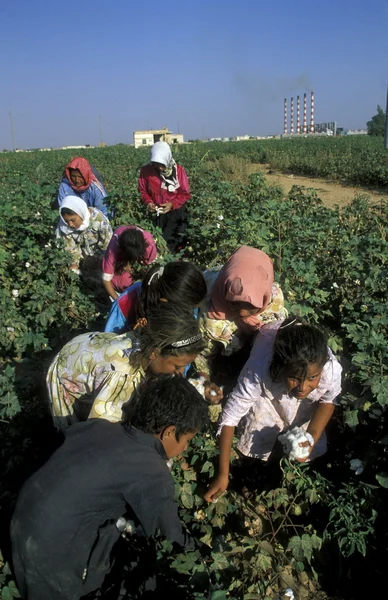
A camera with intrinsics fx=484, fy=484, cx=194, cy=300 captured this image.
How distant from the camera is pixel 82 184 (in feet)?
15.4

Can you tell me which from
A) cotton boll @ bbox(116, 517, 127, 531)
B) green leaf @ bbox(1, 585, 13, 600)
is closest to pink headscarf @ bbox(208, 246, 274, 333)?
cotton boll @ bbox(116, 517, 127, 531)

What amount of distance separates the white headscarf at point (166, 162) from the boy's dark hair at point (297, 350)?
3.15m

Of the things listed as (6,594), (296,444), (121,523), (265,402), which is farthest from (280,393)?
(6,594)

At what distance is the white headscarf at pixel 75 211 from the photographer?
400cm

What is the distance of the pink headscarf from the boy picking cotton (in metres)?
0.98

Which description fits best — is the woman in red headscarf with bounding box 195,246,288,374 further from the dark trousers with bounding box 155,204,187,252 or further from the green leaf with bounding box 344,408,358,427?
the dark trousers with bounding box 155,204,187,252

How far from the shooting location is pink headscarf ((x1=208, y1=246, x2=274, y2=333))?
7.67 ft

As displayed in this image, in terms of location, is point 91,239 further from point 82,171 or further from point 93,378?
point 93,378

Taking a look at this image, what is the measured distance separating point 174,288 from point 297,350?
73 centimetres

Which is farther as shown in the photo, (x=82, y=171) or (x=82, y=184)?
(x=82, y=184)

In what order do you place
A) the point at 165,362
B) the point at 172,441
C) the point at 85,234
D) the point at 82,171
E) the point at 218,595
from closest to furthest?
the point at 218,595
the point at 172,441
the point at 165,362
the point at 85,234
the point at 82,171

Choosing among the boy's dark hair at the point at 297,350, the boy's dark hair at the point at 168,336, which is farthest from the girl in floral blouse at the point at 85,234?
the boy's dark hair at the point at 297,350

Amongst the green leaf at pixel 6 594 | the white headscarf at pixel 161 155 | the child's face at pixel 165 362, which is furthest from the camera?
the white headscarf at pixel 161 155

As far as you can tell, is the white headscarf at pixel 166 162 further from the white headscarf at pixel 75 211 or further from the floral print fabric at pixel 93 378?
the floral print fabric at pixel 93 378
